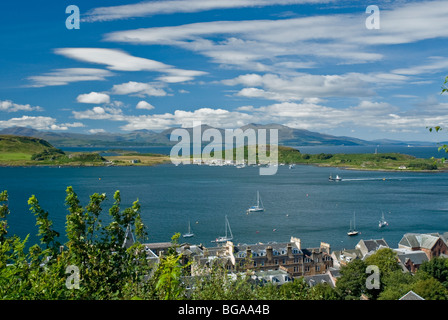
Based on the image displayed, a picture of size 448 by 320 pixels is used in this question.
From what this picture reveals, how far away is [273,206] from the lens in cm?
6462

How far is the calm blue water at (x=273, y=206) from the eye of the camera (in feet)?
153

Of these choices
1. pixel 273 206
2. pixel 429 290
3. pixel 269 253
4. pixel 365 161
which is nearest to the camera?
pixel 429 290

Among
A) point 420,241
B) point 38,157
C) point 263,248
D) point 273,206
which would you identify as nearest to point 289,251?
point 263,248

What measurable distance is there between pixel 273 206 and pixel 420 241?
→ 1211 inches

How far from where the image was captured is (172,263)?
4598mm

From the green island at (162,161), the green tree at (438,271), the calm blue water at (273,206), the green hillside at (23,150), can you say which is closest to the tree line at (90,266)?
the green tree at (438,271)

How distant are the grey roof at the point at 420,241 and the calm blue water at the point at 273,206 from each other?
22.5 ft

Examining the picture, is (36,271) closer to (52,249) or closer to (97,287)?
(52,249)

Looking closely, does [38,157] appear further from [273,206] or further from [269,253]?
[269,253]

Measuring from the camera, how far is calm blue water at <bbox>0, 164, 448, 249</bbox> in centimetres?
4650

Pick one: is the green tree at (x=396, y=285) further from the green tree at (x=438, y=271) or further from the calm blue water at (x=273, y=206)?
the calm blue water at (x=273, y=206)

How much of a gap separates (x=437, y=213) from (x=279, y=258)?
3715 centimetres

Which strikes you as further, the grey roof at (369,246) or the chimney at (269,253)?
the grey roof at (369,246)
